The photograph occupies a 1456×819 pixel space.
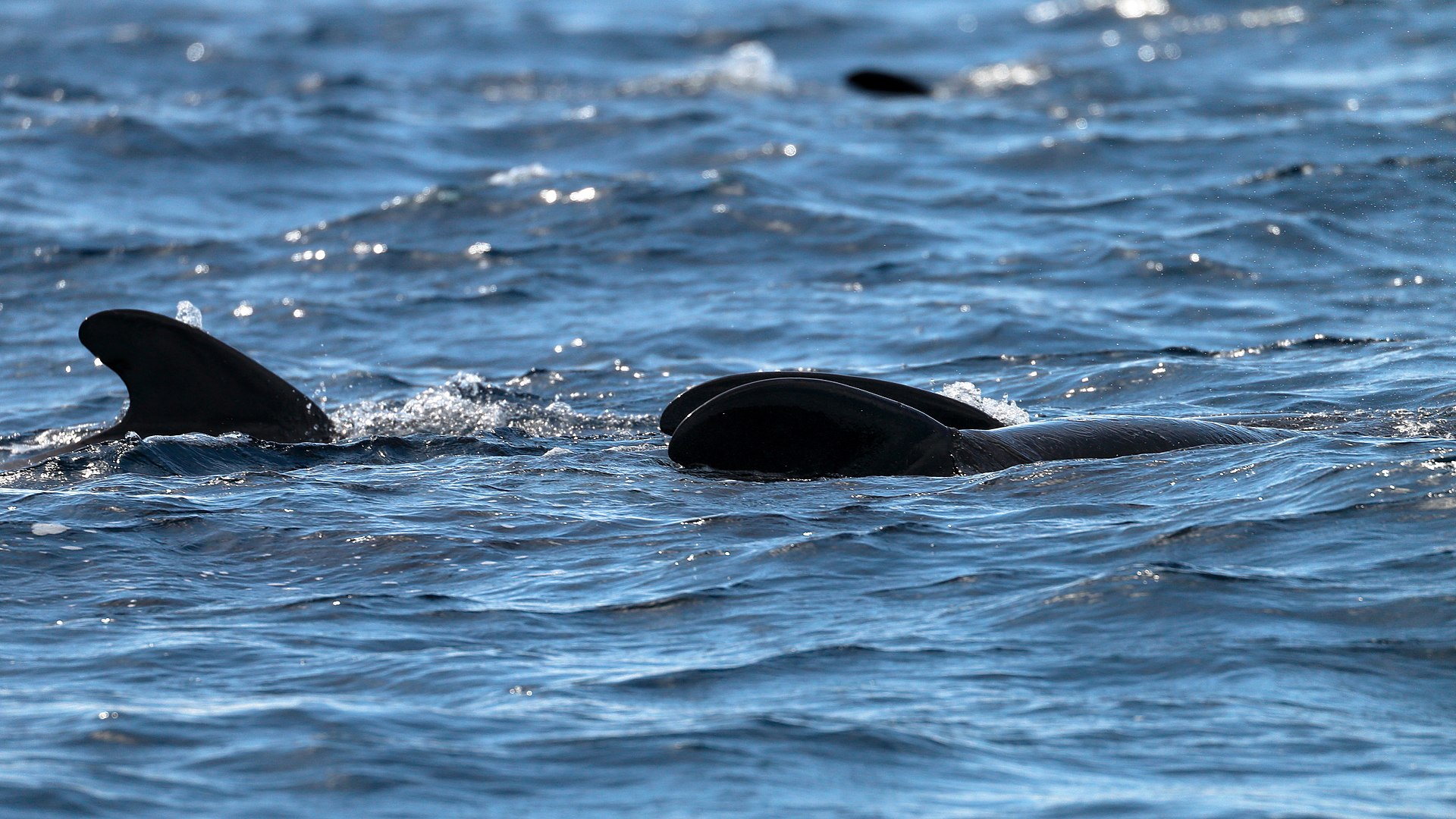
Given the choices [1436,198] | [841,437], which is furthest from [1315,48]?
[841,437]

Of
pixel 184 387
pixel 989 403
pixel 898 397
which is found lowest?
pixel 989 403

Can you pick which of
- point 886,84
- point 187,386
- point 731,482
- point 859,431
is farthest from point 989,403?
point 886,84

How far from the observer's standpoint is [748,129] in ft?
69.3

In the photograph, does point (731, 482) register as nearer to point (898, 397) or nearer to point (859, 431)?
point (859, 431)

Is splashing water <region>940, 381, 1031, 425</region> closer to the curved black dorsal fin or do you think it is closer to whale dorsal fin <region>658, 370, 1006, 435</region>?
whale dorsal fin <region>658, 370, 1006, 435</region>

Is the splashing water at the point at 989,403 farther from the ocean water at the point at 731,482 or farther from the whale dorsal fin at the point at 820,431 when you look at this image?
the whale dorsal fin at the point at 820,431

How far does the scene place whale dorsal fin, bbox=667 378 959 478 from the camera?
300 inches

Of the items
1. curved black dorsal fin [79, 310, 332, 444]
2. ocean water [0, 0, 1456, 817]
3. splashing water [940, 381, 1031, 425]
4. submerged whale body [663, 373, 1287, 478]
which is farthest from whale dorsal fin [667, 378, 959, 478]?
curved black dorsal fin [79, 310, 332, 444]

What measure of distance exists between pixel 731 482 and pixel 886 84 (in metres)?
19.0

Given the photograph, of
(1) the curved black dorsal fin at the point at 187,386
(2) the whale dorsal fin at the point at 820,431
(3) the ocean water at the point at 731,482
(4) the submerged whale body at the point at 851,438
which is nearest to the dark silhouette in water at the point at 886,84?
(3) the ocean water at the point at 731,482

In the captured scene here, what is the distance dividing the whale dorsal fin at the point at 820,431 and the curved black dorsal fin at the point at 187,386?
95.3 inches

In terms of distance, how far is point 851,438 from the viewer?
7711 mm

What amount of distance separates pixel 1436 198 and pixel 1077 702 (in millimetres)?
11397

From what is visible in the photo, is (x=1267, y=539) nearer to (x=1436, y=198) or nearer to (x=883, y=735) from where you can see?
(x=883, y=735)
